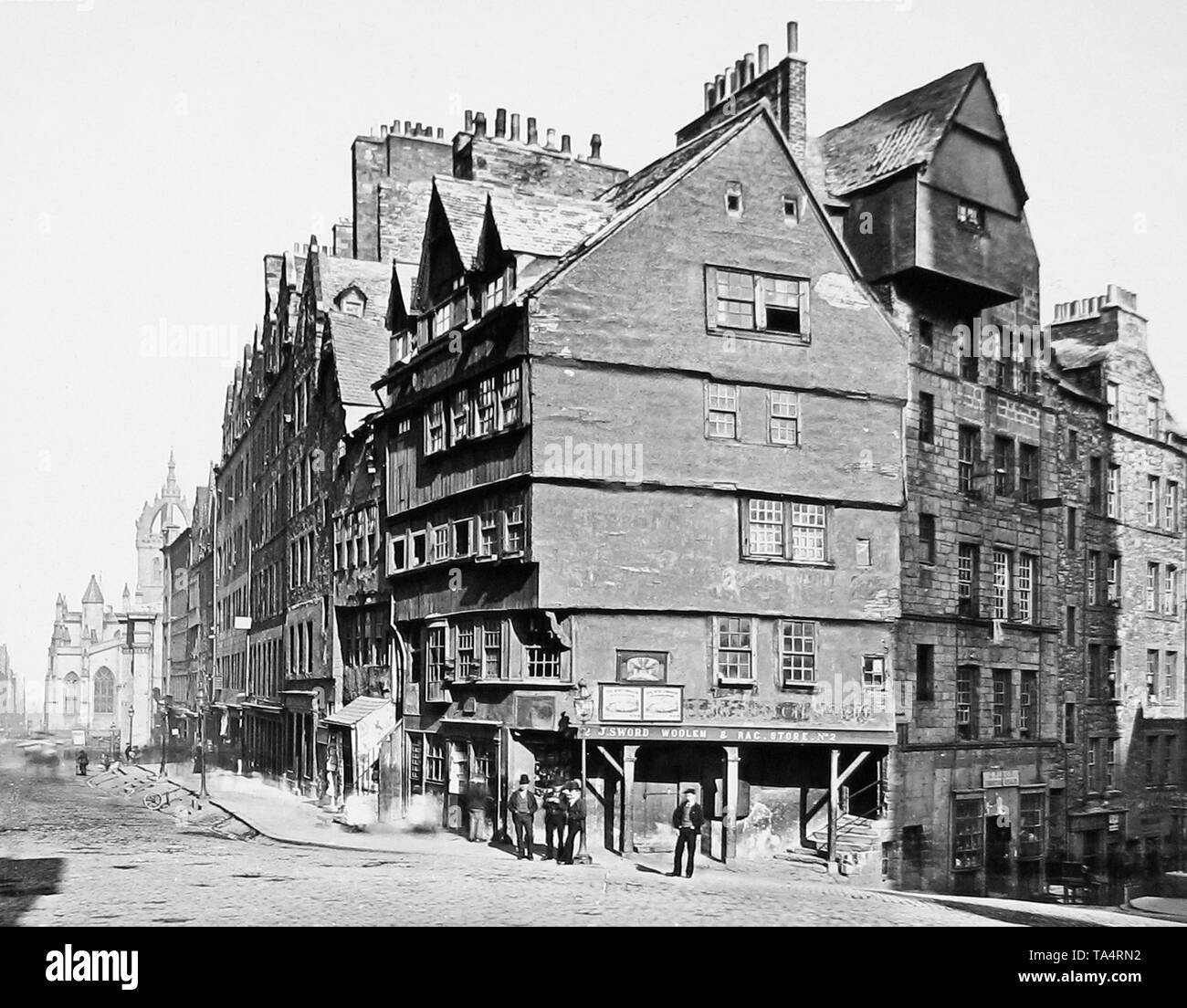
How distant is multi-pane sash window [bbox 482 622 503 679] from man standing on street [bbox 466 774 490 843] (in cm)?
231

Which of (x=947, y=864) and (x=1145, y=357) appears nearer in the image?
(x=947, y=864)

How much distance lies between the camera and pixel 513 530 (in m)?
28.0

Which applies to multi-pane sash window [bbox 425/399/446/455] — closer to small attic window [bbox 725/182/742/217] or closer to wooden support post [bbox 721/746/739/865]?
small attic window [bbox 725/182/742/217]

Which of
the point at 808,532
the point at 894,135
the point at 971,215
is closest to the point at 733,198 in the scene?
the point at 894,135

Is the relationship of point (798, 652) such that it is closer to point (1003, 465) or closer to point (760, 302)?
point (760, 302)

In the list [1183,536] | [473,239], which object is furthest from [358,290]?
[1183,536]

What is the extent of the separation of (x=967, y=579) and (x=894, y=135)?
34.4 feet

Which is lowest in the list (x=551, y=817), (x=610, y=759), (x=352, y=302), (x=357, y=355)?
(x=551, y=817)

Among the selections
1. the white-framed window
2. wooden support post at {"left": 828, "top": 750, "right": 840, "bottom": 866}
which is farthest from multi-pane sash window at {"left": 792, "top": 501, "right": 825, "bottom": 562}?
wooden support post at {"left": 828, "top": 750, "right": 840, "bottom": 866}

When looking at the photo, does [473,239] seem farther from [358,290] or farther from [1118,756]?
[1118,756]

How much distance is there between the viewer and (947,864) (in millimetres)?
30750

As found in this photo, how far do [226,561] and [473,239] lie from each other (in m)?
34.8

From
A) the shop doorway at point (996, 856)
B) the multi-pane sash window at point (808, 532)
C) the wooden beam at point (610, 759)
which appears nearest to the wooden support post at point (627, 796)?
the wooden beam at point (610, 759)
